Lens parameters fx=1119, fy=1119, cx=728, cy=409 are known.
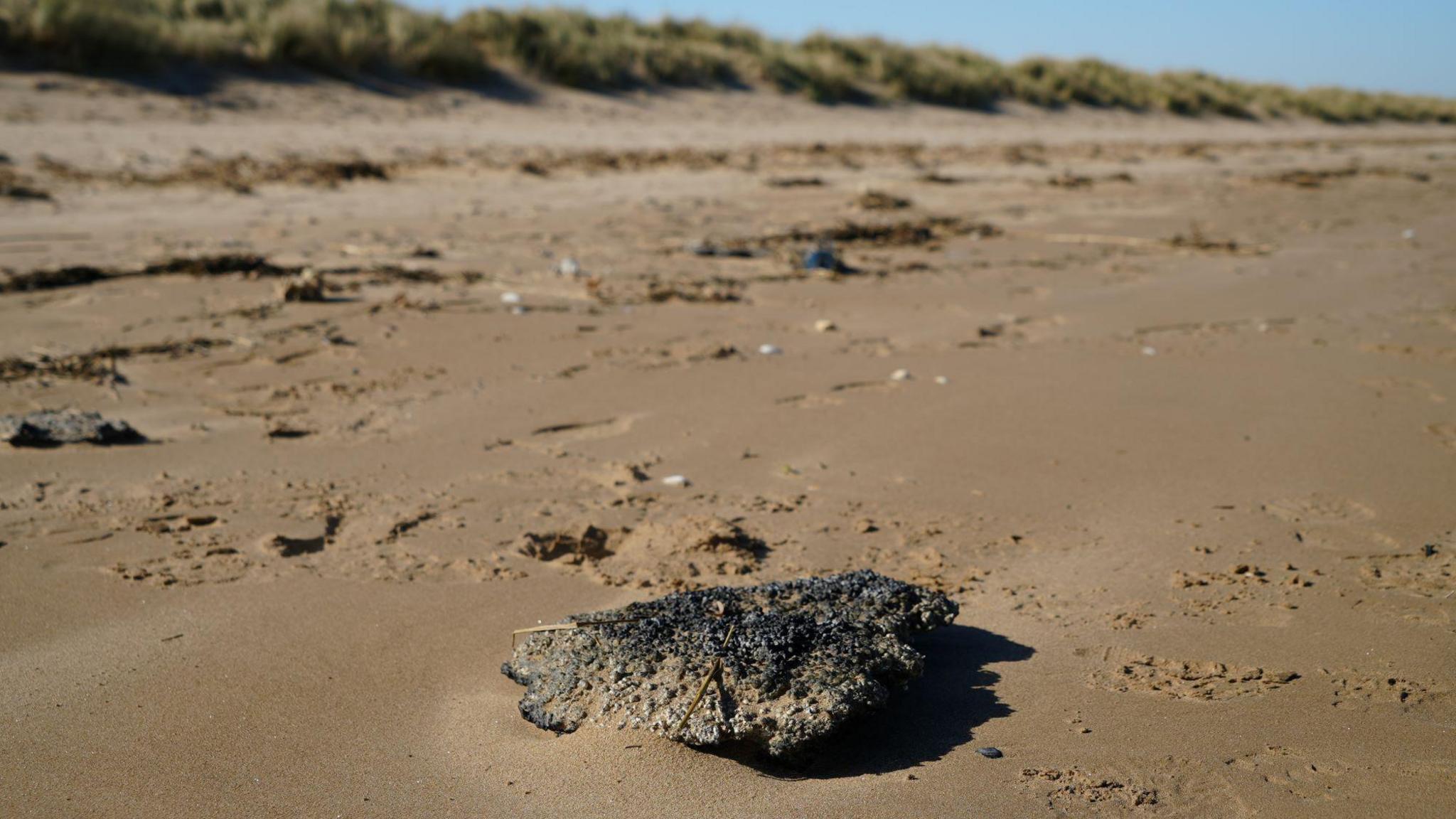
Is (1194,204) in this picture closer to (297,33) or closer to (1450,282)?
(1450,282)

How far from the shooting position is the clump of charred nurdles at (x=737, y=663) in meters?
1.98

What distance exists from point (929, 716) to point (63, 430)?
2.89 meters

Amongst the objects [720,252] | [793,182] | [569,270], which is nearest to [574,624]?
[569,270]

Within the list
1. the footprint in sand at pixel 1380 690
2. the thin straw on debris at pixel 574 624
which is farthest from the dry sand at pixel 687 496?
the thin straw on debris at pixel 574 624

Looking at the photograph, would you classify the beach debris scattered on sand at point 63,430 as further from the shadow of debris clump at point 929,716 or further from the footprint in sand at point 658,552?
the shadow of debris clump at point 929,716

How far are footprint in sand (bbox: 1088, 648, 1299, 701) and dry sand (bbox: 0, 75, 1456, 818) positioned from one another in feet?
0.04

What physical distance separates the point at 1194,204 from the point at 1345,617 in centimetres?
858

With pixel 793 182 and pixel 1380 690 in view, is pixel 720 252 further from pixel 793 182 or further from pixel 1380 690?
pixel 1380 690

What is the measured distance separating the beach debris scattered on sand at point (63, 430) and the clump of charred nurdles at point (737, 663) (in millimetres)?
2010

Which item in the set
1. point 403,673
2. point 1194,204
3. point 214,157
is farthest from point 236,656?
point 1194,204

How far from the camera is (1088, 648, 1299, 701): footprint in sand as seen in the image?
227 cm

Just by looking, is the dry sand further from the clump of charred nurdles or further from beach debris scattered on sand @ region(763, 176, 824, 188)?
beach debris scattered on sand @ region(763, 176, 824, 188)

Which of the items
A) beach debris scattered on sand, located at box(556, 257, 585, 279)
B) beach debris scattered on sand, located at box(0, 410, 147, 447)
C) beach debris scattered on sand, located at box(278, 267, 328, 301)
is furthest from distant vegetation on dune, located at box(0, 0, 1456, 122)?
beach debris scattered on sand, located at box(0, 410, 147, 447)

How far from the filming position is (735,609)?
2.26 meters
